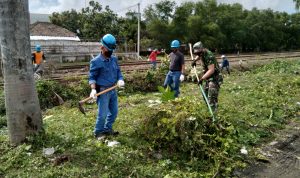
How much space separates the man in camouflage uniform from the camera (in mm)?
6582

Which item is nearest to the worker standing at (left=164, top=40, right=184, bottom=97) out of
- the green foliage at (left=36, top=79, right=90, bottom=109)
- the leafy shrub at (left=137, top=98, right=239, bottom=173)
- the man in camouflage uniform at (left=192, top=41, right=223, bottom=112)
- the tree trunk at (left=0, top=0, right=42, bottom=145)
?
the man in camouflage uniform at (left=192, top=41, right=223, bottom=112)

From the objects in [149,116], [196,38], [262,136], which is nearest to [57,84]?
[149,116]

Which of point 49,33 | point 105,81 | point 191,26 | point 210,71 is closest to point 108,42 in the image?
point 105,81

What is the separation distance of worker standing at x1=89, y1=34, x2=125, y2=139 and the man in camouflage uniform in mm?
1811

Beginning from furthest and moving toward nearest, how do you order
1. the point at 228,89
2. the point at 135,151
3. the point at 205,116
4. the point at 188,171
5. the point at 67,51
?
the point at 67,51 < the point at 228,89 < the point at 205,116 < the point at 135,151 < the point at 188,171

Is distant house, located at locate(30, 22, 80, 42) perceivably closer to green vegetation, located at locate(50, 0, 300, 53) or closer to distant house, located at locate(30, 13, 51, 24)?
green vegetation, located at locate(50, 0, 300, 53)

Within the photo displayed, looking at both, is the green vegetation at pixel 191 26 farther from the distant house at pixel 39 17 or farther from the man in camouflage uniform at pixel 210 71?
the man in camouflage uniform at pixel 210 71

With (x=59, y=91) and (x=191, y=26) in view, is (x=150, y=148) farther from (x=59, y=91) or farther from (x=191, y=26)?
(x=191, y=26)

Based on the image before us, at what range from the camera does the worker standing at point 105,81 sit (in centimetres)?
529

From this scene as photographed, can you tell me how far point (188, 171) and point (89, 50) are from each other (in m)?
29.6

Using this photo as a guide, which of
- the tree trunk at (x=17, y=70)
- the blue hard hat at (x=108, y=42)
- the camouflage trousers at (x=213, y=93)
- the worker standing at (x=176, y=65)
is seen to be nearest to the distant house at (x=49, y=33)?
the worker standing at (x=176, y=65)

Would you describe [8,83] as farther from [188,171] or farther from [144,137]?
[188,171]

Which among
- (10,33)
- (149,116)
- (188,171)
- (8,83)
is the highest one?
(10,33)

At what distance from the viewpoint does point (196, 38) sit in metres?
47.6
